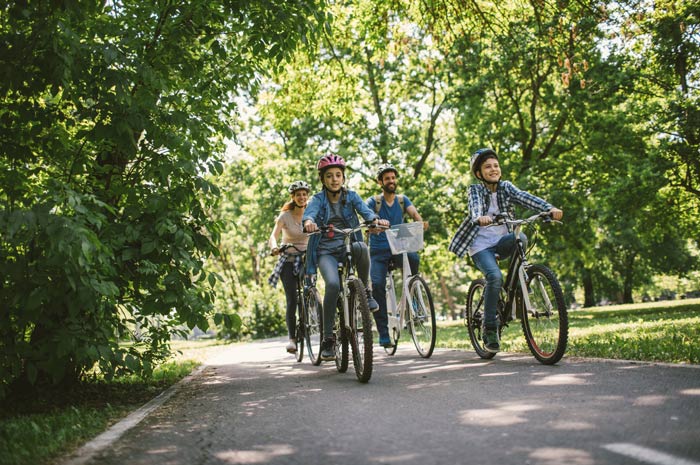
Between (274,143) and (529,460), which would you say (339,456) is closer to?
(529,460)

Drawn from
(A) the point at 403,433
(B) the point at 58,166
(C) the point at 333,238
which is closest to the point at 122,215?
(B) the point at 58,166

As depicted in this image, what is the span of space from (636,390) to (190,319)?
3.70 metres

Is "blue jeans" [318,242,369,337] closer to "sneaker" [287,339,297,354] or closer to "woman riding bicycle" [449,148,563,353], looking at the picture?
"woman riding bicycle" [449,148,563,353]

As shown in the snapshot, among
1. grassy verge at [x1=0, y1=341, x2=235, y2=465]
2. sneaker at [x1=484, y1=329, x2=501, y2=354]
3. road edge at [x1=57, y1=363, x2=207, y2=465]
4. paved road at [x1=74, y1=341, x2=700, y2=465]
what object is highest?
sneaker at [x1=484, y1=329, x2=501, y2=354]

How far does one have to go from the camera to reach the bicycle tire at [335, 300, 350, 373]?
21.6 ft

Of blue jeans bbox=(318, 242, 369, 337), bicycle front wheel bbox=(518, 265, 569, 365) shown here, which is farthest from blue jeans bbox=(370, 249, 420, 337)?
bicycle front wheel bbox=(518, 265, 569, 365)

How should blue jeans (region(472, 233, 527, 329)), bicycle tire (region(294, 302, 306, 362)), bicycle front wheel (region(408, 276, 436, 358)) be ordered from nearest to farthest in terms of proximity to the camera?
1. blue jeans (region(472, 233, 527, 329))
2. bicycle front wheel (region(408, 276, 436, 358))
3. bicycle tire (region(294, 302, 306, 362))

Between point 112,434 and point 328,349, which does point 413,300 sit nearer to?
point 328,349

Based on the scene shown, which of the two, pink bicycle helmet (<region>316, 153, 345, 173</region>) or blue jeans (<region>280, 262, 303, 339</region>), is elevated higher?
pink bicycle helmet (<region>316, 153, 345, 173</region>)

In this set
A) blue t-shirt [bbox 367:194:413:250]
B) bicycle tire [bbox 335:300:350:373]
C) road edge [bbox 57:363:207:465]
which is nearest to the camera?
road edge [bbox 57:363:207:465]

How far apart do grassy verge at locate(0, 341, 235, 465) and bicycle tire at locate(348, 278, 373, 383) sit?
201 cm

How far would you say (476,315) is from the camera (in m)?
7.30

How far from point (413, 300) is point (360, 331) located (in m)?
1.94

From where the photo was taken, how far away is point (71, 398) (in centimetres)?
601
